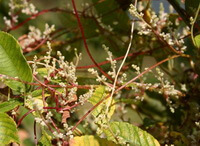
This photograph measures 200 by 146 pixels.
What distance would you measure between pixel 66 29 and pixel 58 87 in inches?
20.7

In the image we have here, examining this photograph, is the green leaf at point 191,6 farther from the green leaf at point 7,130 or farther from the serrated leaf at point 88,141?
the green leaf at point 7,130

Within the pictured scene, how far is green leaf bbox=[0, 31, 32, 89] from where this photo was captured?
673 millimetres

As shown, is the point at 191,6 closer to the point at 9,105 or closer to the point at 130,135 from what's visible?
the point at 130,135

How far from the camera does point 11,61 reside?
68cm

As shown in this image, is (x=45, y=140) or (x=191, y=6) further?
(x=191, y=6)

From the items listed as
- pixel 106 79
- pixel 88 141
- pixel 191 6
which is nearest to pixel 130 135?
pixel 88 141

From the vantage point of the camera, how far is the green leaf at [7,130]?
0.62 m

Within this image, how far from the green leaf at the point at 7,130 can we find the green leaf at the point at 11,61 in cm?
7

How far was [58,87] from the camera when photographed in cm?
73

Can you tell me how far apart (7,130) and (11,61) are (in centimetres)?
13

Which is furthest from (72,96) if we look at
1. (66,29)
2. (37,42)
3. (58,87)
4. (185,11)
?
(66,29)

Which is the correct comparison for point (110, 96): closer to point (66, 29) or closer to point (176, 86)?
point (176, 86)

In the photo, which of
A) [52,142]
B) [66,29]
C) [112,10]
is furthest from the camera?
[66,29]

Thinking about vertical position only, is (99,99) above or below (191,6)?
below
